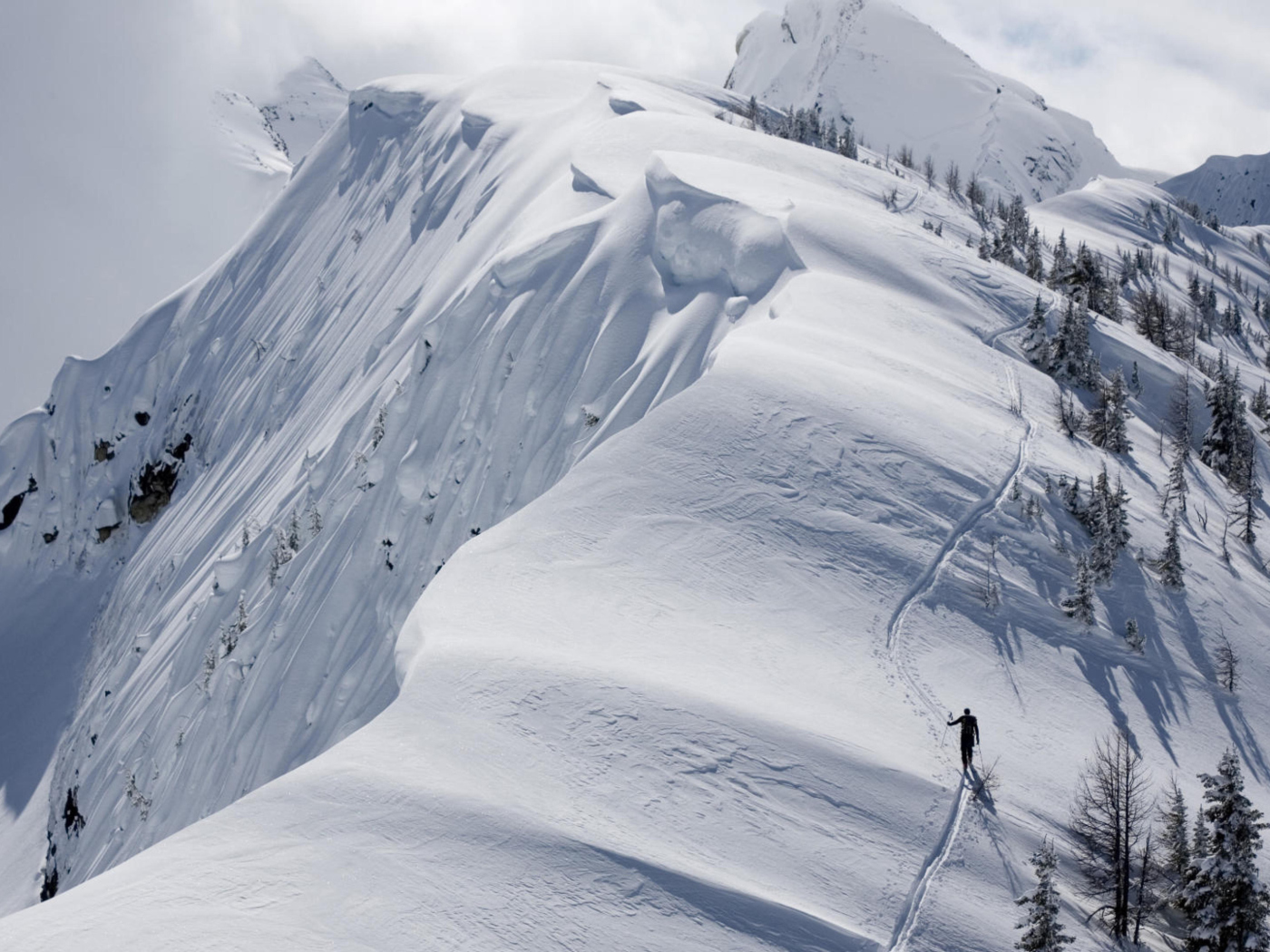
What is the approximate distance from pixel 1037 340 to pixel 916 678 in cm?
1680

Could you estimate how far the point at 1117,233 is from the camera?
91.4 meters

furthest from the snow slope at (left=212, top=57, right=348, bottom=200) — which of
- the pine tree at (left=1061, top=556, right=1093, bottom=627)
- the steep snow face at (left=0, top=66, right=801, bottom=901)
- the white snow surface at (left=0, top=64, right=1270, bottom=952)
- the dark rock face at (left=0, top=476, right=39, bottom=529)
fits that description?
the pine tree at (left=1061, top=556, right=1093, bottom=627)

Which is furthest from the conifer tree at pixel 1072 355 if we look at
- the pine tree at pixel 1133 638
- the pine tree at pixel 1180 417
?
the pine tree at pixel 1133 638

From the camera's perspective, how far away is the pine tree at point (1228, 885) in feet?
38.7

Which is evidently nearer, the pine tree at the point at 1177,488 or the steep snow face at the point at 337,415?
the pine tree at the point at 1177,488

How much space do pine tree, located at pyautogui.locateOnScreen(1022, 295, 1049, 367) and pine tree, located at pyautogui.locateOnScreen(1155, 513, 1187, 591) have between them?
30.3 ft

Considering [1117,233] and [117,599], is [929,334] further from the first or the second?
[1117,233]

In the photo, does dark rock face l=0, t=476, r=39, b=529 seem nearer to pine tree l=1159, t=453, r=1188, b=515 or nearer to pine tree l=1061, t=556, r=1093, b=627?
pine tree l=1159, t=453, r=1188, b=515

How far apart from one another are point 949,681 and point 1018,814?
116 inches

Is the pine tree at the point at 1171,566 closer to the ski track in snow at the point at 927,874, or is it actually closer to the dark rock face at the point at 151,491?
the ski track in snow at the point at 927,874

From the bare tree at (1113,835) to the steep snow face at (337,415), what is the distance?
14027 mm

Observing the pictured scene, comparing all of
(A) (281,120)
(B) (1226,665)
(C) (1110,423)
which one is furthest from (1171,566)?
(A) (281,120)

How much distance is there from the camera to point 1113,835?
1333 cm

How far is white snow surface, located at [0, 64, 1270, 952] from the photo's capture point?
460 inches
